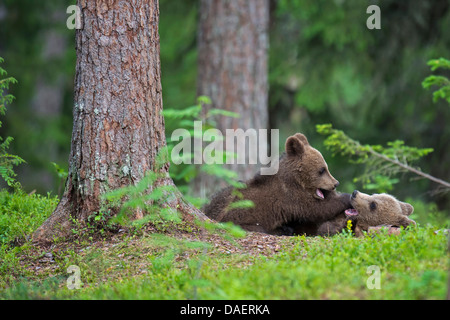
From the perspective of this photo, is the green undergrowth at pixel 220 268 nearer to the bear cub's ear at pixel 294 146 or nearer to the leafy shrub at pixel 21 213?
the leafy shrub at pixel 21 213

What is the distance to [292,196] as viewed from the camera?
847 cm

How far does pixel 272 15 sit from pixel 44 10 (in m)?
8.68

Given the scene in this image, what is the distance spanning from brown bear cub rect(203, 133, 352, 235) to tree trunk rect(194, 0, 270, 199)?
4.51 m

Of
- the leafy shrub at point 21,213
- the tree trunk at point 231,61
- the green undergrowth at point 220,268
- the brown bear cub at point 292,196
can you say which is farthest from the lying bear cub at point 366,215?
the tree trunk at point 231,61

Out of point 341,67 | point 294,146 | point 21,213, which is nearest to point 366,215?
point 294,146

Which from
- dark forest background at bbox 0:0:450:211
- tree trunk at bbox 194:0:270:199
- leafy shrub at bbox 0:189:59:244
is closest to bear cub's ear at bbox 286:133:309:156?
leafy shrub at bbox 0:189:59:244

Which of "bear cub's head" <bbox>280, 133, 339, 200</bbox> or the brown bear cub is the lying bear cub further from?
"bear cub's head" <bbox>280, 133, 339, 200</bbox>

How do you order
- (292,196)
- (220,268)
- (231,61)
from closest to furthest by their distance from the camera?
1. (220,268)
2. (292,196)
3. (231,61)

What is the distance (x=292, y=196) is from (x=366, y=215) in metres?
1.11

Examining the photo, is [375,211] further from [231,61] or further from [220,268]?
[231,61]

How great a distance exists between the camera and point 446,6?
16.6 metres

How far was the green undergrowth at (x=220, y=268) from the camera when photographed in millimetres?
4949
